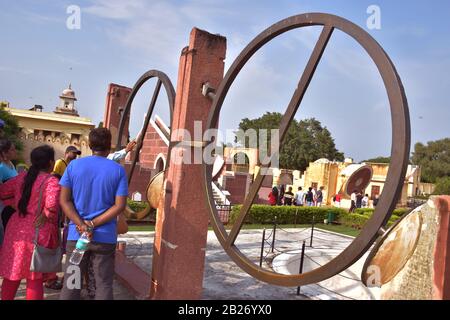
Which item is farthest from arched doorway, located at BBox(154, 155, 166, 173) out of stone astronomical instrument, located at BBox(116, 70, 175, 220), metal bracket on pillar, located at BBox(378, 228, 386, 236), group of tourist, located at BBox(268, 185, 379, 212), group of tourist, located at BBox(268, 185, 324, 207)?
metal bracket on pillar, located at BBox(378, 228, 386, 236)

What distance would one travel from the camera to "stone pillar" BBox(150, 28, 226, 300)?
11.4ft

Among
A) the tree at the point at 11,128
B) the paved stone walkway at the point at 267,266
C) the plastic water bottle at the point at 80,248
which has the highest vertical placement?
the tree at the point at 11,128

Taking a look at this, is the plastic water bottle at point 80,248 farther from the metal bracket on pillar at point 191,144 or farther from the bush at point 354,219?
the bush at point 354,219

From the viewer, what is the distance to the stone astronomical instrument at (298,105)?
1.87 metres

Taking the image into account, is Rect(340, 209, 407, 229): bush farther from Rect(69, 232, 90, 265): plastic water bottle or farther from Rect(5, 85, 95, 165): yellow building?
Rect(5, 85, 95, 165): yellow building

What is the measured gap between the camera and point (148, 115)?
191 inches

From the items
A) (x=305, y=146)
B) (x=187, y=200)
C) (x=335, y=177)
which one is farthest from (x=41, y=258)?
(x=305, y=146)

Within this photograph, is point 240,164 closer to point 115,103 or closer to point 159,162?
point 159,162

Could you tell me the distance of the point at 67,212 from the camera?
103 inches

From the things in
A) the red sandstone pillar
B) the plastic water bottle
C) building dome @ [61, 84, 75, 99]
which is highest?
building dome @ [61, 84, 75, 99]

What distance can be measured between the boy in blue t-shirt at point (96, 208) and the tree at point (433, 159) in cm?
4562

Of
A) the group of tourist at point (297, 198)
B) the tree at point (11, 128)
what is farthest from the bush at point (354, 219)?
the tree at point (11, 128)
